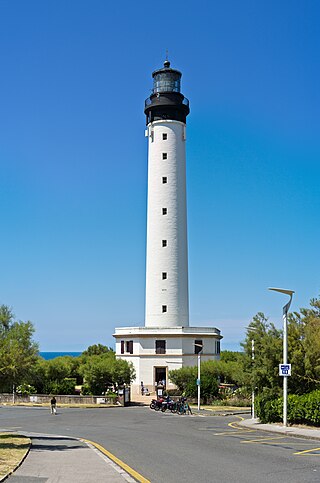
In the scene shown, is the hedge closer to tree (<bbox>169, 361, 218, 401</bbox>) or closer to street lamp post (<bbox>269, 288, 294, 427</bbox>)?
street lamp post (<bbox>269, 288, 294, 427</bbox>)

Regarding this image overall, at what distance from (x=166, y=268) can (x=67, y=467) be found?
137 ft

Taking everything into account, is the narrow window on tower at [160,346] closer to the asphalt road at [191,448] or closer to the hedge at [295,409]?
the asphalt road at [191,448]

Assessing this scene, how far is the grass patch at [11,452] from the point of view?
1352 centimetres

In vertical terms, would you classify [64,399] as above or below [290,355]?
below

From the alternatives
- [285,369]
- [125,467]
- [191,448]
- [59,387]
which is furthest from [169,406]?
[125,467]

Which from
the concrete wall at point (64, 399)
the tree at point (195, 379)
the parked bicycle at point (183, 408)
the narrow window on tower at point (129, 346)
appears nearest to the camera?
the parked bicycle at point (183, 408)

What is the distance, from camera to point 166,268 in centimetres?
5547

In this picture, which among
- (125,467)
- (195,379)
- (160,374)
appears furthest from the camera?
(160,374)

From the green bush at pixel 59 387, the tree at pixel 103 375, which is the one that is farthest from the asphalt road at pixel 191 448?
the green bush at pixel 59 387

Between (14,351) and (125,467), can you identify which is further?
(14,351)

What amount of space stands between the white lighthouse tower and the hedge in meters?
26.4

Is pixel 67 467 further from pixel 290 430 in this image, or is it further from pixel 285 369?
pixel 285 369

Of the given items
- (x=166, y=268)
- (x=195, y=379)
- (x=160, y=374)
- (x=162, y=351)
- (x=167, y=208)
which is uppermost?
(x=167, y=208)

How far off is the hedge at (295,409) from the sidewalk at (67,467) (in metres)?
10.4
